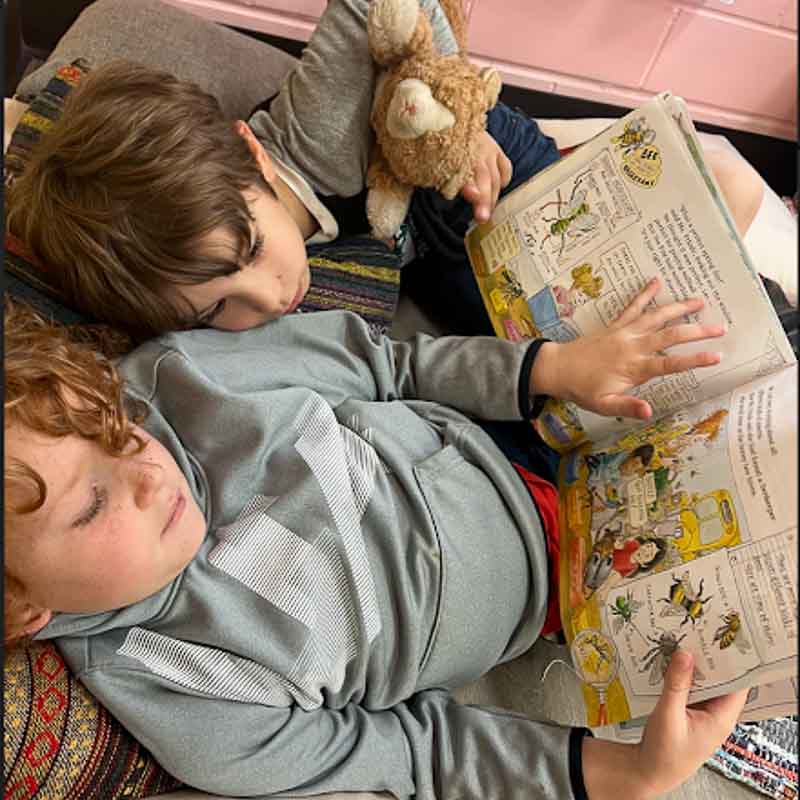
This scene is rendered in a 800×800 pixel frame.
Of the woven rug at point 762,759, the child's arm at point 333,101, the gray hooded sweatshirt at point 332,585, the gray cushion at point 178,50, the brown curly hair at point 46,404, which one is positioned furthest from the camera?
the gray cushion at point 178,50

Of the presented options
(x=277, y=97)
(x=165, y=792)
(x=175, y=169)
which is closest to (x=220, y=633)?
(x=165, y=792)

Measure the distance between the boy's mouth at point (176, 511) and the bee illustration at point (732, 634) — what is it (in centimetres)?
42

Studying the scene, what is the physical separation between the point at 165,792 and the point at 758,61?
120cm

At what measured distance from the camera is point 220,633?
27.7 inches

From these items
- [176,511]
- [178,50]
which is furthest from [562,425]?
[178,50]

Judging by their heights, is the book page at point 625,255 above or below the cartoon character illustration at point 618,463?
above

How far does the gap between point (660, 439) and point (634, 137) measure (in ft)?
0.90

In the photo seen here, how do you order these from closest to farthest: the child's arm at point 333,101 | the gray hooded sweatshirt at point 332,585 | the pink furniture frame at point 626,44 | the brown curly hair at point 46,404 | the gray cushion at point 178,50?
the brown curly hair at point 46,404 < the gray hooded sweatshirt at point 332,585 < the child's arm at point 333,101 < the gray cushion at point 178,50 < the pink furniture frame at point 626,44

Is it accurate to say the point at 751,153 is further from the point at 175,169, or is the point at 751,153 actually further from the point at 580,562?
the point at 175,169

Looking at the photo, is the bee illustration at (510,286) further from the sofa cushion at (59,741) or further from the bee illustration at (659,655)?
the sofa cushion at (59,741)

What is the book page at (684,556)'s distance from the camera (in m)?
0.61

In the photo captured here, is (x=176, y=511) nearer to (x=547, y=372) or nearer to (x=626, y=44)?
(x=547, y=372)

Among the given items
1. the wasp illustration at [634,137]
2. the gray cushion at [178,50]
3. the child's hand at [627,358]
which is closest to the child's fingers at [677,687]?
the child's hand at [627,358]

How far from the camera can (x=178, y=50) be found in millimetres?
1031
